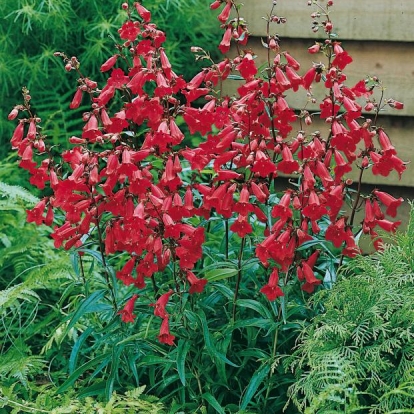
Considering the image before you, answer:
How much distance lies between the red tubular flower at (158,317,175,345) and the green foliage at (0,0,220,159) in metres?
1.61

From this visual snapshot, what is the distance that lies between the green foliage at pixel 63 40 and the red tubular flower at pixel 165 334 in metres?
1.61

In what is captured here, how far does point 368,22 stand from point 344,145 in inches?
56.9

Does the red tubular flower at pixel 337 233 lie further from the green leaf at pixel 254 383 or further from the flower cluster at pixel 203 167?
the green leaf at pixel 254 383

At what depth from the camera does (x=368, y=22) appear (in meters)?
3.62

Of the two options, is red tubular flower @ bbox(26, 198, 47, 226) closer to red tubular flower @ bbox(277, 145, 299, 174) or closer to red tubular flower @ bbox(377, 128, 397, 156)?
red tubular flower @ bbox(277, 145, 299, 174)

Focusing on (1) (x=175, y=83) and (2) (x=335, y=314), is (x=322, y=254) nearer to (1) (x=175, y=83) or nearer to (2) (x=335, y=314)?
(2) (x=335, y=314)

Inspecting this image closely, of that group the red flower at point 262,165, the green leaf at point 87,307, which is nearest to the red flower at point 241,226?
the red flower at point 262,165

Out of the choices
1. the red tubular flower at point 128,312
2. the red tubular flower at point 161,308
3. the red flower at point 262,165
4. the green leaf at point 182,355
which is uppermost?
the red flower at point 262,165

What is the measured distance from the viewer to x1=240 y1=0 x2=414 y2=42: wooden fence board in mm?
3555

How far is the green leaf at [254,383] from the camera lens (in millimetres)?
2400

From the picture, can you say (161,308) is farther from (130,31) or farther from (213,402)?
(130,31)

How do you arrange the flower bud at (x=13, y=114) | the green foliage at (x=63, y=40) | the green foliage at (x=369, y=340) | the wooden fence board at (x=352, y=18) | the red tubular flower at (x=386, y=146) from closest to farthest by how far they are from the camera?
the green foliage at (x=369, y=340) → the red tubular flower at (x=386, y=146) → the flower bud at (x=13, y=114) → the wooden fence board at (x=352, y=18) → the green foliage at (x=63, y=40)

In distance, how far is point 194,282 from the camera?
92.3 inches

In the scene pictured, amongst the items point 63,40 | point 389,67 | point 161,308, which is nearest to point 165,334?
point 161,308
